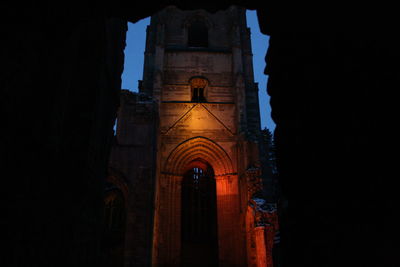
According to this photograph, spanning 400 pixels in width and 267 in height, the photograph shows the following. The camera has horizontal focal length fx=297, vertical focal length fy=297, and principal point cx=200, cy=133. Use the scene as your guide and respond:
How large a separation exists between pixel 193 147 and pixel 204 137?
69cm

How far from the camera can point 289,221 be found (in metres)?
2.09

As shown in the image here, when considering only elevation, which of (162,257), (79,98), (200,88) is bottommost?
(162,257)

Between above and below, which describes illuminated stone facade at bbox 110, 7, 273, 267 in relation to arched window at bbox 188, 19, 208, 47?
below

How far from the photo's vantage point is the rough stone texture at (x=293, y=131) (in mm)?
1536

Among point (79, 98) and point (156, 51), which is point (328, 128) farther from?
point (156, 51)

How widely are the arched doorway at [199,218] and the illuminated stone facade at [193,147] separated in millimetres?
48

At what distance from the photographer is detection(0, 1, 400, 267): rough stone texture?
154 centimetres

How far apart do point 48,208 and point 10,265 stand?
1.69ft

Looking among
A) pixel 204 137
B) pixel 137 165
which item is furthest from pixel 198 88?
pixel 137 165

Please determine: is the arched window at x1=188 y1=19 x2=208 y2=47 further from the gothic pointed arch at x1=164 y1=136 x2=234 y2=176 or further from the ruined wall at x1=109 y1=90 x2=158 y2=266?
the ruined wall at x1=109 y1=90 x2=158 y2=266

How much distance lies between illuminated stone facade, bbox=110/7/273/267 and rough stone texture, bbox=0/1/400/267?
24.3 feet

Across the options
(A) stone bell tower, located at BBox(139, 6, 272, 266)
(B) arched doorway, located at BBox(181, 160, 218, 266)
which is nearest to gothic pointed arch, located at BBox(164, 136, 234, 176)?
(A) stone bell tower, located at BBox(139, 6, 272, 266)

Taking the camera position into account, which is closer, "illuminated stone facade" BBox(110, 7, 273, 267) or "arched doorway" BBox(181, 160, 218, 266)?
"illuminated stone facade" BBox(110, 7, 273, 267)

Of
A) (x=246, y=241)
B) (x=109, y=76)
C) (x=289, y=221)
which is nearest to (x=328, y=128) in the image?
(x=289, y=221)
